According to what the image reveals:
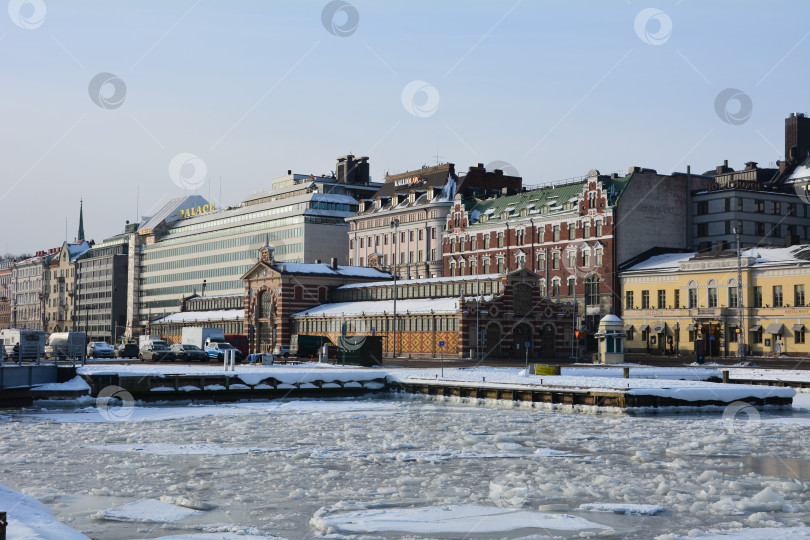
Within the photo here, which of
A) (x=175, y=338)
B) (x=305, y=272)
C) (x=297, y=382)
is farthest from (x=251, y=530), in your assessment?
(x=175, y=338)

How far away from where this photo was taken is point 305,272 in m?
125

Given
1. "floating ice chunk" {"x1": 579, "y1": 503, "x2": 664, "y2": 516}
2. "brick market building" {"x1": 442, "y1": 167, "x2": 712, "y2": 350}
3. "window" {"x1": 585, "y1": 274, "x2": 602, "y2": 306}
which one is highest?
"brick market building" {"x1": 442, "y1": 167, "x2": 712, "y2": 350}

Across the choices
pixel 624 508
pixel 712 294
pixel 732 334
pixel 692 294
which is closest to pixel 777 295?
pixel 732 334

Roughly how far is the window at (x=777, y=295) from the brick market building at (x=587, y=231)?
62.5 ft

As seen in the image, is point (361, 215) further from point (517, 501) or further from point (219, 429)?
point (517, 501)

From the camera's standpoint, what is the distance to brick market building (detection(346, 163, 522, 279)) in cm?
14062

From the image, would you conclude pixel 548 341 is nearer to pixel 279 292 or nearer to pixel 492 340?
pixel 492 340

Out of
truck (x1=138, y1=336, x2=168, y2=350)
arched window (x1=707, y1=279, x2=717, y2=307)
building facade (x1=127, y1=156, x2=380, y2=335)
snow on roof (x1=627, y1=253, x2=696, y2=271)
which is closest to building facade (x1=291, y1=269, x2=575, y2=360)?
snow on roof (x1=627, y1=253, x2=696, y2=271)

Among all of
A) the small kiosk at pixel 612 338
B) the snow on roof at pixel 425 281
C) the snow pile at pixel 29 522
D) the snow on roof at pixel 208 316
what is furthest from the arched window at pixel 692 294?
the snow pile at pixel 29 522

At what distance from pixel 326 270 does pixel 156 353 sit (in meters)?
37.0

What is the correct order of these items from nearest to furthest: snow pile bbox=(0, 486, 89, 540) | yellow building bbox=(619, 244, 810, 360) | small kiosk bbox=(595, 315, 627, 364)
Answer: snow pile bbox=(0, 486, 89, 540), small kiosk bbox=(595, 315, 627, 364), yellow building bbox=(619, 244, 810, 360)

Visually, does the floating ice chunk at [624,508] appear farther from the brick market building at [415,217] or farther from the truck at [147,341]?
the brick market building at [415,217]

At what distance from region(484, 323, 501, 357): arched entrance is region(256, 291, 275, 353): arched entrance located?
35233mm

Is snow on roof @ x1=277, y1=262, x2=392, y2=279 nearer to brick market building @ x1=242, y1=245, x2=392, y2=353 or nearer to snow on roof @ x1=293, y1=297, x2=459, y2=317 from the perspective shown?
brick market building @ x1=242, y1=245, x2=392, y2=353
